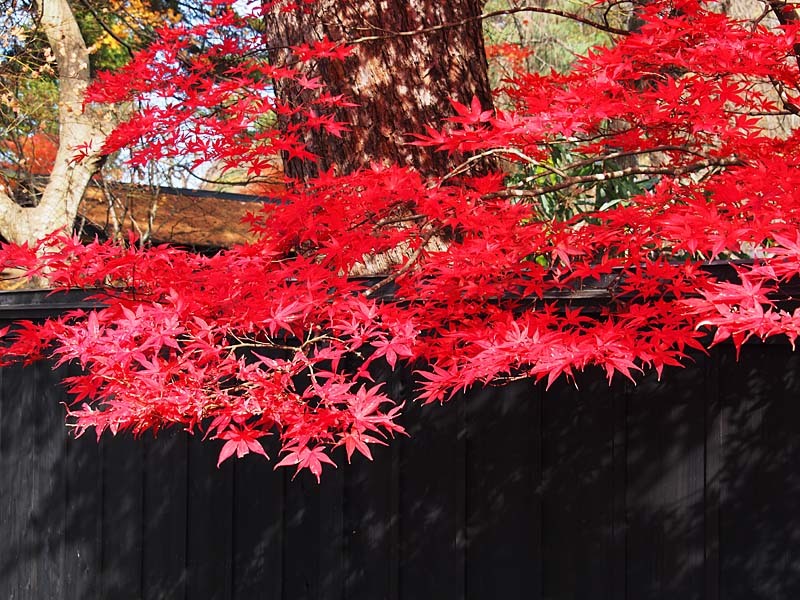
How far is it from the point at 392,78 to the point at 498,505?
188 centimetres

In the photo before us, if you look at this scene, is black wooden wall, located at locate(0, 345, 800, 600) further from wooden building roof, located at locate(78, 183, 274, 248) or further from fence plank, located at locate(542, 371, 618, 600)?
wooden building roof, located at locate(78, 183, 274, 248)

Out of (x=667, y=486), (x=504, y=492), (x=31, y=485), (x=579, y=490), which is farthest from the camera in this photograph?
(x=31, y=485)

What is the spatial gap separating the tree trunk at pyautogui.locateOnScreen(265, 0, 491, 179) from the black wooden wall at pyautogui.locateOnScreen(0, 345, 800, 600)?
1.05m

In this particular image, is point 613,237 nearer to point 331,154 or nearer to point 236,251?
point 236,251

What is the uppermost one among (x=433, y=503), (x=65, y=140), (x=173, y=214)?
(x=65, y=140)

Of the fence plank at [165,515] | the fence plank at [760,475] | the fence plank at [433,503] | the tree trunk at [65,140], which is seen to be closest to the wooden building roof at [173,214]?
the tree trunk at [65,140]

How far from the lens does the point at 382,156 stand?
411 centimetres

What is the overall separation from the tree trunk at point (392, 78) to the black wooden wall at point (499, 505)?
1.05 metres

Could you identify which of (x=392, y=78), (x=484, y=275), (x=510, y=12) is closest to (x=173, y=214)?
(x=392, y=78)

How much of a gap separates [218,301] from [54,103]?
9851 mm

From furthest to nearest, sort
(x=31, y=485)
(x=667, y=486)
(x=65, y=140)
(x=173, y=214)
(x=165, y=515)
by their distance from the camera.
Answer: (x=173, y=214), (x=65, y=140), (x=31, y=485), (x=165, y=515), (x=667, y=486)

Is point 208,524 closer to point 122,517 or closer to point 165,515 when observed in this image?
point 165,515

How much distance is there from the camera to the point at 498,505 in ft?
11.4

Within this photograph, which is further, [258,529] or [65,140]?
[65,140]
